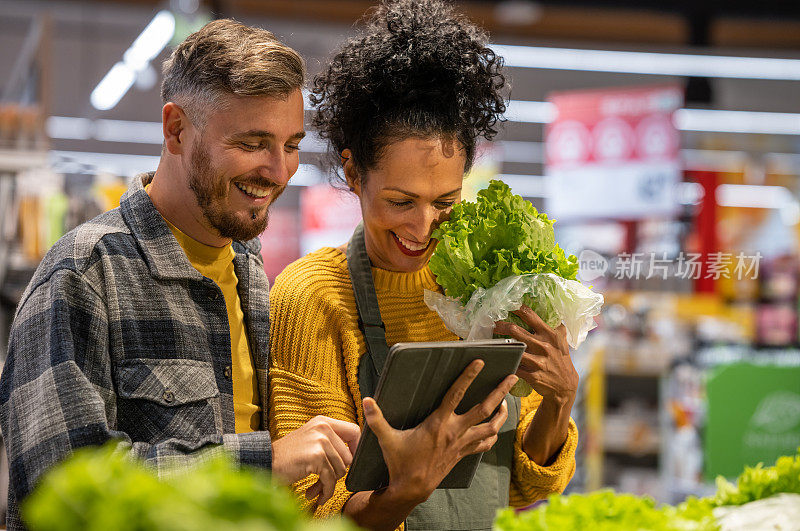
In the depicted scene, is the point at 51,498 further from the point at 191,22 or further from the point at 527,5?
the point at 527,5

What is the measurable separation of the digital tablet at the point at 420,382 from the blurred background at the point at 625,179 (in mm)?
844

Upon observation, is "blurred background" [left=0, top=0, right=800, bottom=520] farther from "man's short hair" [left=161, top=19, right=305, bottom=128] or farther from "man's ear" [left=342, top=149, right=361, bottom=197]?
"man's short hair" [left=161, top=19, right=305, bottom=128]

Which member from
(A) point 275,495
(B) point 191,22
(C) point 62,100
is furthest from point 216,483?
(C) point 62,100

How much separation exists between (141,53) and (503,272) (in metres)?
3.98

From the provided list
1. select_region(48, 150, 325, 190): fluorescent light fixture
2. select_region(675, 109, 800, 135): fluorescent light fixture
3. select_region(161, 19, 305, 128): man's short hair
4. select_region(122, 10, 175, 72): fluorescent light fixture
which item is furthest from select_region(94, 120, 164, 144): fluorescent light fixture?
select_region(161, 19, 305, 128): man's short hair

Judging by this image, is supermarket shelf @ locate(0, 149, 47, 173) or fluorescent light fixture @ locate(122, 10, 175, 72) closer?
supermarket shelf @ locate(0, 149, 47, 173)

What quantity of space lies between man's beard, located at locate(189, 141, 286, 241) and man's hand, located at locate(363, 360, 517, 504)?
1.82ft

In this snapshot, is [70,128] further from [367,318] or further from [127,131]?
[367,318]

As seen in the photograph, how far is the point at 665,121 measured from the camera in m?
5.29

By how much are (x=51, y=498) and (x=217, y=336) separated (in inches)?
41.9

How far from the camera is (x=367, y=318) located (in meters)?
1.92

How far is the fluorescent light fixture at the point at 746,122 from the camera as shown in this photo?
995 centimetres

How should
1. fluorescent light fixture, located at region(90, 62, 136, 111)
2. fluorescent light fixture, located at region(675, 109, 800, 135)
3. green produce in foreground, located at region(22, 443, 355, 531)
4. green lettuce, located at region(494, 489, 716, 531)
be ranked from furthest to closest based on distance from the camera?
fluorescent light fixture, located at region(675, 109, 800, 135), fluorescent light fixture, located at region(90, 62, 136, 111), green lettuce, located at region(494, 489, 716, 531), green produce in foreground, located at region(22, 443, 355, 531)

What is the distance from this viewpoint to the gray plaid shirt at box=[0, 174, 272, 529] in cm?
151
